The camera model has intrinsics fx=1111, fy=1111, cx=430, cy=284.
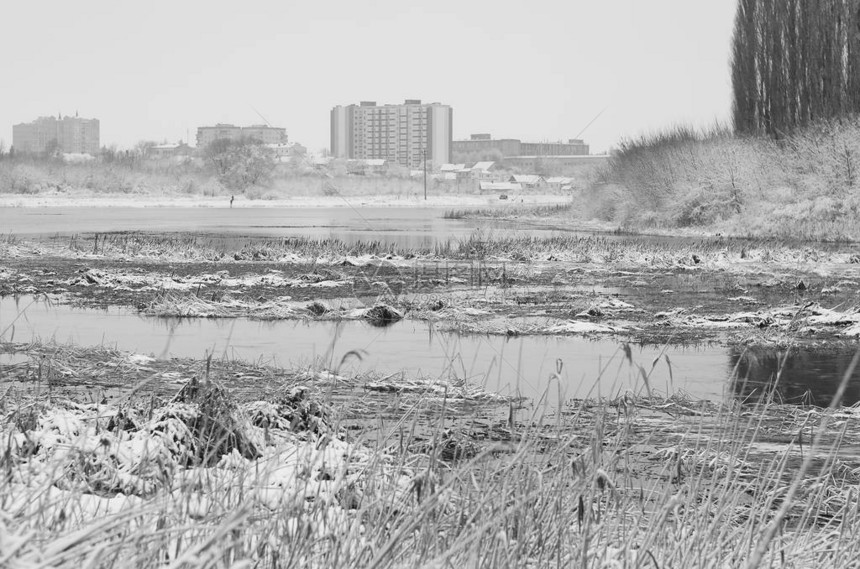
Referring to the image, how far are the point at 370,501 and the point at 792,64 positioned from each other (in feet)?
141

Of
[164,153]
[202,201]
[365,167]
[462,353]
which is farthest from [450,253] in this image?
[164,153]

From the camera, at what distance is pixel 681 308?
53.9 ft

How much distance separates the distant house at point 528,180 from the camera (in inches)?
5906

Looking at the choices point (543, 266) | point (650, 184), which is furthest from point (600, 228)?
point (543, 266)

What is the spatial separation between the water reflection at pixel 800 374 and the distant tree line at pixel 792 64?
3068 centimetres

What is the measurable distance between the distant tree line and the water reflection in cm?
3068

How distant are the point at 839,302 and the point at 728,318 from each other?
3647 millimetres

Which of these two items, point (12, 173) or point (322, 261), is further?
point (12, 173)

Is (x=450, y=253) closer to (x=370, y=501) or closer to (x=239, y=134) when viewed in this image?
(x=370, y=501)

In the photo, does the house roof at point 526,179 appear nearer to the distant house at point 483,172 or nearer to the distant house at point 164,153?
the distant house at point 483,172

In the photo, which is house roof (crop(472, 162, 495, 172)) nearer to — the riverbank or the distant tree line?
the riverbank

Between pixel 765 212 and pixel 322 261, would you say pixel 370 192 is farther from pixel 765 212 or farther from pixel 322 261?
pixel 322 261

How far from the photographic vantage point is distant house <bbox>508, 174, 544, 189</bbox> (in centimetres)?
15000

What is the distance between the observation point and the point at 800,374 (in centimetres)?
1081
